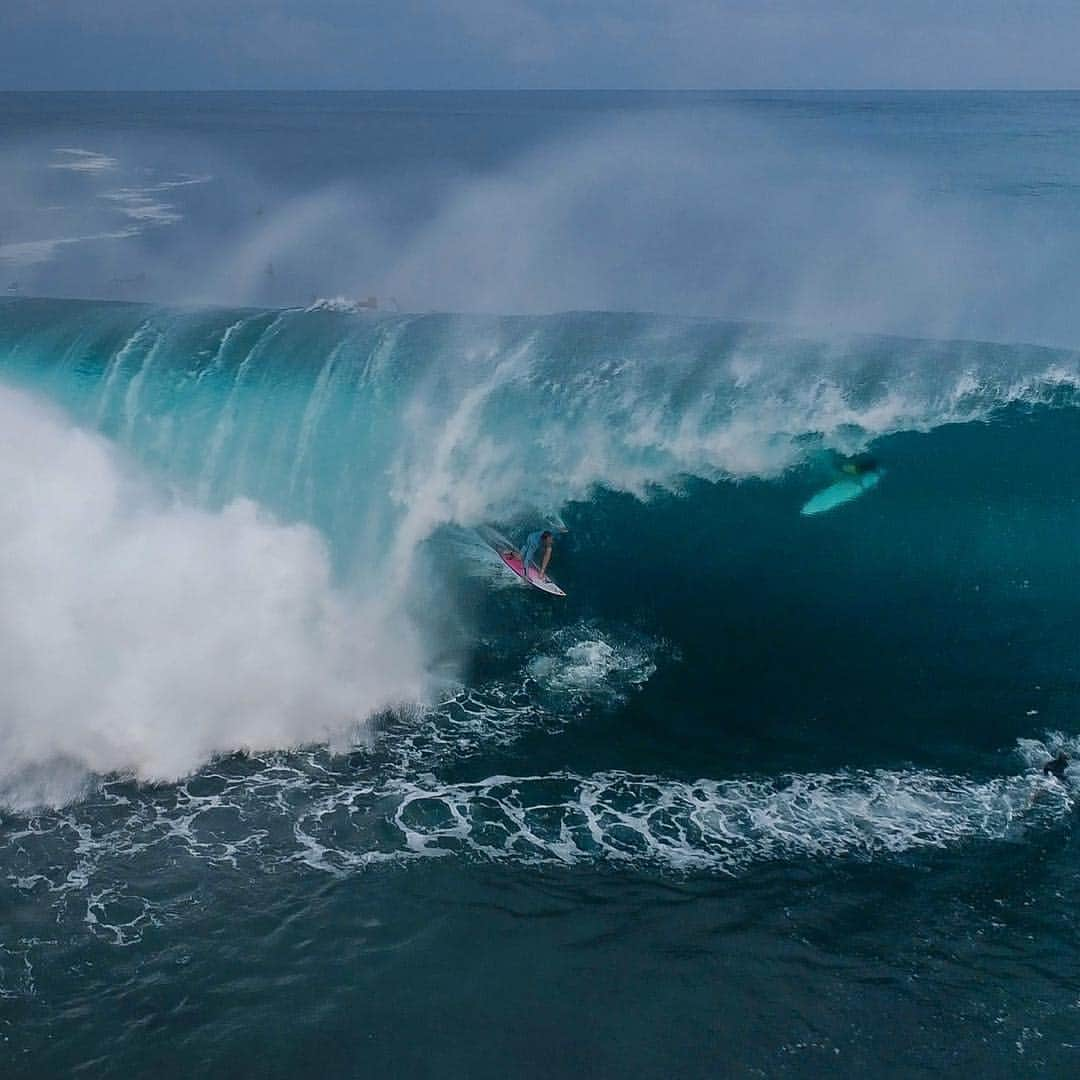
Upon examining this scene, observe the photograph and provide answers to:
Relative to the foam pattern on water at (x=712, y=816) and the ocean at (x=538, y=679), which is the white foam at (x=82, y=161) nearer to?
the ocean at (x=538, y=679)

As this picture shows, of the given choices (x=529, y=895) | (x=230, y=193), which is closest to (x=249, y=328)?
(x=529, y=895)

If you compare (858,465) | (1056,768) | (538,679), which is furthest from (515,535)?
(1056,768)

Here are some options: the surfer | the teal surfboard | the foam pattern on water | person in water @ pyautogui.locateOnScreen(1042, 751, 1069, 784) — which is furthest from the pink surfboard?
person in water @ pyautogui.locateOnScreen(1042, 751, 1069, 784)

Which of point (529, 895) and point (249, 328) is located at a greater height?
point (249, 328)

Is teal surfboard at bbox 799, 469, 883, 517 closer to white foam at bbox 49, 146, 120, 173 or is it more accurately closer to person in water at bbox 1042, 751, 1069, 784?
person in water at bbox 1042, 751, 1069, 784

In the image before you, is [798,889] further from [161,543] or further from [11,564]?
[11,564]

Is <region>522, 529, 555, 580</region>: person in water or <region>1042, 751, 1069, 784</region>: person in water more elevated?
<region>522, 529, 555, 580</region>: person in water
